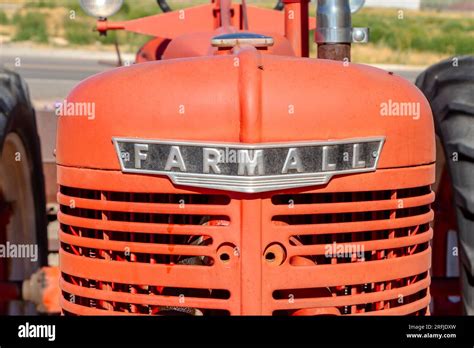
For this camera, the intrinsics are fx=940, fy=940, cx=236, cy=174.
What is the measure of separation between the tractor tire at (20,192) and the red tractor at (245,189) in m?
1.26

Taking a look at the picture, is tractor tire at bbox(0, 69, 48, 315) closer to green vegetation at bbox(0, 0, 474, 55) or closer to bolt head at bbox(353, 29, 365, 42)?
bolt head at bbox(353, 29, 365, 42)

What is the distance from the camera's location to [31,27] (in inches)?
1400

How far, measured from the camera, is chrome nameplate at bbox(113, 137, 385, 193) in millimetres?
2480

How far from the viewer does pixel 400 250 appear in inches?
109

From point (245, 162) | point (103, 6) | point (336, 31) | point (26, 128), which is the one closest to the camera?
point (245, 162)

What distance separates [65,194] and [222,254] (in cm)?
58

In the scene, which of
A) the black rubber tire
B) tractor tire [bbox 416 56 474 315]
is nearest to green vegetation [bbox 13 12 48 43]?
the black rubber tire

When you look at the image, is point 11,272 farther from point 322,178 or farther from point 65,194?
point 322,178

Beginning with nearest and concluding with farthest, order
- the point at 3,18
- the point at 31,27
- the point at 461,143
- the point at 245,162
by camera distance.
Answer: the point at 245,162
the point at 461,143
the point at 31,27
the point at 3,18

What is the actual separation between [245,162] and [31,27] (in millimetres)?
34435

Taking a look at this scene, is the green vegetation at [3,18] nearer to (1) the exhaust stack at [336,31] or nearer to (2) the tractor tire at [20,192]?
(2) the tractor tire at [20,192]

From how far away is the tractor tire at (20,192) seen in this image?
13.3 ft

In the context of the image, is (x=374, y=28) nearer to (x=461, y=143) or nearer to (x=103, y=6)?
(x=103, y=6)

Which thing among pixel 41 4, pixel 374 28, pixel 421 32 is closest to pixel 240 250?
pixel 374 28
